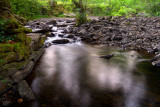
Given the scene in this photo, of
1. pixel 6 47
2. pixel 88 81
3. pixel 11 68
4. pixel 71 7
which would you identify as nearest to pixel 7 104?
pixel 11 68

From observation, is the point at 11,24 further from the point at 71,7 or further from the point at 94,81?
the point at 71,7

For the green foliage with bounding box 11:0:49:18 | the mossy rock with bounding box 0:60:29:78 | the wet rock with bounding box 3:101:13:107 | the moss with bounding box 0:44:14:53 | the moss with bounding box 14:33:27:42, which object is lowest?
the wet rock with bounding box 3:101:13:107

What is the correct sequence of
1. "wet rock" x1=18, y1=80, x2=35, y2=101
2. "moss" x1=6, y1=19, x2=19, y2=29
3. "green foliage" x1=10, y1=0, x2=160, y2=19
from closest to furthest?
"wet rock" x1=18, y1=80, x2=35, y2=101 < "moss" x1=6, y1=19, x2=19, y2=29 < "green foliage" x1=10, y1=0, x2=160, y2=19

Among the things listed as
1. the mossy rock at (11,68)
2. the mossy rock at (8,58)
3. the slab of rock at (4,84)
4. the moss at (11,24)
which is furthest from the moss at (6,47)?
the slab of rock at (4,84)

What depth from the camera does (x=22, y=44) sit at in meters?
5.41

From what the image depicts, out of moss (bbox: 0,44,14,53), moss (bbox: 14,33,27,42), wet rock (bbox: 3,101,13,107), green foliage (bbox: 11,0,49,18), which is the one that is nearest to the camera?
wet rock (bbox: 3,101,13,107)

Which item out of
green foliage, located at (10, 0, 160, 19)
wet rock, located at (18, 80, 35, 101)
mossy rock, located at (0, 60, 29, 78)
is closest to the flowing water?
wet rock, located at (18, 80, 35, 101)

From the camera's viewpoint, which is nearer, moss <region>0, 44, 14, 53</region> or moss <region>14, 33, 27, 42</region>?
moss <region>0, 44, 14, 53</region>

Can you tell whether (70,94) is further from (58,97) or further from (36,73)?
(36,73)

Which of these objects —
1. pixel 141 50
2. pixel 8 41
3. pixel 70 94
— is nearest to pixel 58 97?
pixel 70 94

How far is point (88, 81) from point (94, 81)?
0.81ft

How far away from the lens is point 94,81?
5223 mm

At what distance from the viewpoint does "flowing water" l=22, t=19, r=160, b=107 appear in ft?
13.2

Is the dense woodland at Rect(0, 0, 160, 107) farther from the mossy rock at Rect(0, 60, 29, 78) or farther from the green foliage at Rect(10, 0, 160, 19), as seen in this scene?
the green foliage at Rect(10, 0, 160, 19)
